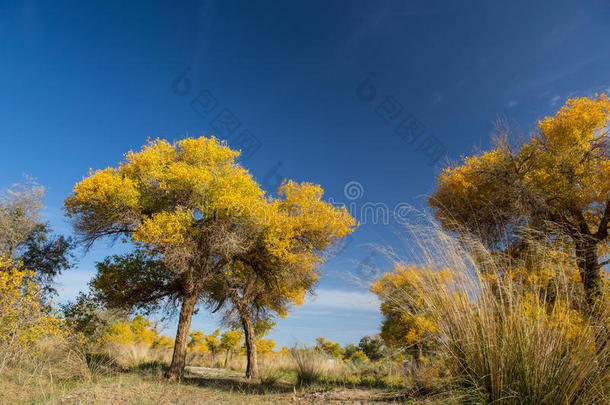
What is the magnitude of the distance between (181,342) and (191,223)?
14.3 feet

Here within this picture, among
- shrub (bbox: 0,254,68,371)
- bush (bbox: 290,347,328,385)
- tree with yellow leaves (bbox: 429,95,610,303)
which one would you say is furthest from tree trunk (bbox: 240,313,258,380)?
tree with yellow leaves (bbox: 429,95,610,303)

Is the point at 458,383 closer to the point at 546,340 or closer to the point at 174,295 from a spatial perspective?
the point at 546,340

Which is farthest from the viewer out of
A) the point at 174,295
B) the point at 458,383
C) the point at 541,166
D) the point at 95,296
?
the point at 174,295

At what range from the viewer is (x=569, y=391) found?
2316 millimetres

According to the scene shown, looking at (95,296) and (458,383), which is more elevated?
(95,296)

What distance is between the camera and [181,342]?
10641 millimetres

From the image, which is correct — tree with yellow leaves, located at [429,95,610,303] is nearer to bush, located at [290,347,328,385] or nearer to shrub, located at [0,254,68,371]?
bush, located at [290,347,328,385]

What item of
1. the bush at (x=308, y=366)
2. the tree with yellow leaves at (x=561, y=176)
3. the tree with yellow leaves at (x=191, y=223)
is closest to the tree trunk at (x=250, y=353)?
the tree with yellow leaves at (x=191, y=223)

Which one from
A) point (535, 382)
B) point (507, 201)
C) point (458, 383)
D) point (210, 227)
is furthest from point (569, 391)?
point (210, 227)

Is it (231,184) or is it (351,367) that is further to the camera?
(351,367)

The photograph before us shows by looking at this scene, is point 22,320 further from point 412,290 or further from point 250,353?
point 412,290

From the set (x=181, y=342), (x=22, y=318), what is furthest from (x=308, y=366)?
(x=22, y=318)

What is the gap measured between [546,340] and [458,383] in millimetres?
901

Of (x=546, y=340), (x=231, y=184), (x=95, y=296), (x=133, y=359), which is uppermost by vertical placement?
(x=231, y=184)
